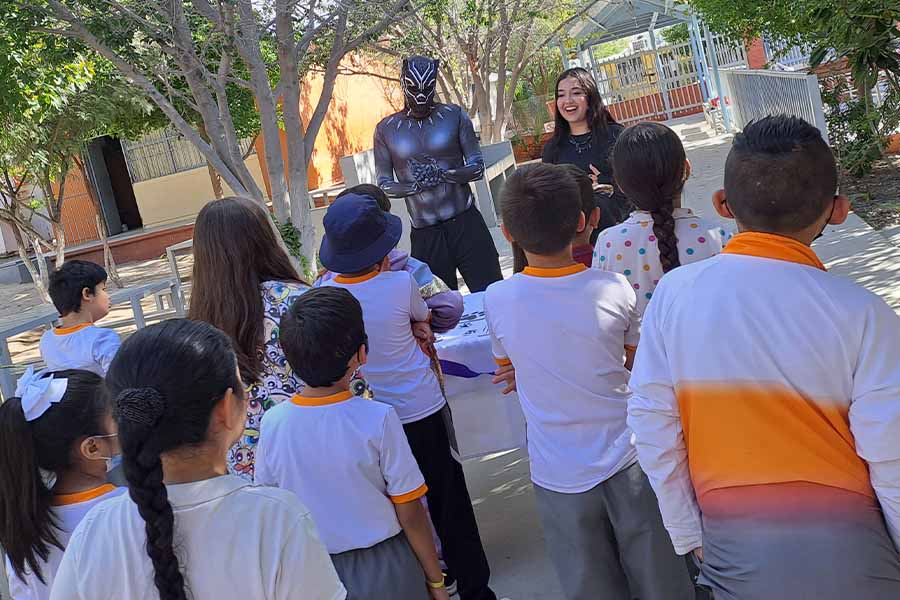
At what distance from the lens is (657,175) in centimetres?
270

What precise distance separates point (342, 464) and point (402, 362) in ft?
2.21

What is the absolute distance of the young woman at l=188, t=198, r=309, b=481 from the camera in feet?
9.45

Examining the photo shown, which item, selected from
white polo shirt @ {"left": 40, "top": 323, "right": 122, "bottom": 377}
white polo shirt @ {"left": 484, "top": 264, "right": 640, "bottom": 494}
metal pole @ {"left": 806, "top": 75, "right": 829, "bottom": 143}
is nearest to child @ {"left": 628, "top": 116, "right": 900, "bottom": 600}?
white polo shirt @ {"left": 484, "top": 264, "right": 640, "bottom": 494}

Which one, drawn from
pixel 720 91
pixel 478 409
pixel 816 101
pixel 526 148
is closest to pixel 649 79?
A: pixel 526 148

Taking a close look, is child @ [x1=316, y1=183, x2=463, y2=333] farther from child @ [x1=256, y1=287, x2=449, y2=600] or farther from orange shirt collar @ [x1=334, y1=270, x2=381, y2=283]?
child @ [x1=256, y1=287, x2=449, y2=600]

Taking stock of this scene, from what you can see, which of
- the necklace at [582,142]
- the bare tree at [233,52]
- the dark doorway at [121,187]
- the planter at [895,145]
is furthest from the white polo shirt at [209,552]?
the dark doorway at [121,187]

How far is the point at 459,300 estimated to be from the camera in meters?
3.37

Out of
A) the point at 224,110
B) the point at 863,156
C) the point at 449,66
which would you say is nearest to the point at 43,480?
the point at 224,110

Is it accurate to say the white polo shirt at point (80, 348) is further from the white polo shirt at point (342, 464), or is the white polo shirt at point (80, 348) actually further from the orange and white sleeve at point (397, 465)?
the orange and white sleeve at point (397, 465)

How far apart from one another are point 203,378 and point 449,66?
15206mm

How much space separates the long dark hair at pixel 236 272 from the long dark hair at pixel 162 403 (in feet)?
3.61

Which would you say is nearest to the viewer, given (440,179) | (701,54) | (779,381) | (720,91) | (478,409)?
(779,381)

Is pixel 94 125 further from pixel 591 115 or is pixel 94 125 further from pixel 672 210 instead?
pixel 672 210

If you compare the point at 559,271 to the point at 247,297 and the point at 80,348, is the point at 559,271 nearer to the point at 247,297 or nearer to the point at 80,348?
the point at 247,297
